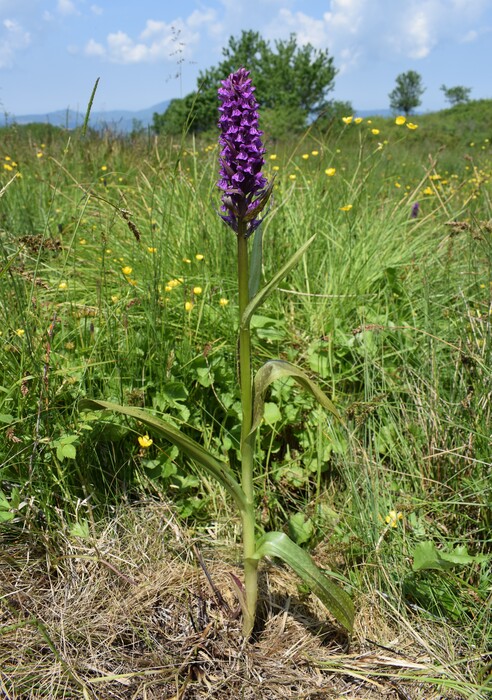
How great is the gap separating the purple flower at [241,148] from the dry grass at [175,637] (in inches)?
41.5

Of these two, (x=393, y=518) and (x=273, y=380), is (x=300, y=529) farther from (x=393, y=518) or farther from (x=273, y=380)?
(x=273, y=380)

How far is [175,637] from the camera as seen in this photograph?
1662 mm

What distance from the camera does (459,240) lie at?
3.48m

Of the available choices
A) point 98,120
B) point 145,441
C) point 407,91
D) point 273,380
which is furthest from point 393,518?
point 407,91

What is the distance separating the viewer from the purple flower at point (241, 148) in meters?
1.29

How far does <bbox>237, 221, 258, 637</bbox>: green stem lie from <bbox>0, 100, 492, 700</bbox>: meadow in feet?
0.47

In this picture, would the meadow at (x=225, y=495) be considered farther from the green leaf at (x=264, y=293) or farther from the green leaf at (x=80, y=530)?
the green leaf at (x=264, y=293)

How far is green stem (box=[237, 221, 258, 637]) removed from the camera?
1.38 metres

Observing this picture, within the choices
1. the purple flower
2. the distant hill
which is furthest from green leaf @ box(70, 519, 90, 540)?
the distant hill

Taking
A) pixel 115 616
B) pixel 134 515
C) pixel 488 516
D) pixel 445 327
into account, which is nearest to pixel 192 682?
pixel 115 616

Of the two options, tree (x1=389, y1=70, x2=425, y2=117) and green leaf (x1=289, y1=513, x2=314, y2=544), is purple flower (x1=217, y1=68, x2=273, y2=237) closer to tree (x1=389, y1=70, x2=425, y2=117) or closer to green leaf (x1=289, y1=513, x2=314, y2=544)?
green leaf (x1=289, y1=513, x2=314, y2=544)

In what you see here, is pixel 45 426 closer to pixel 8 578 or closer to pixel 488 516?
pixel 8 578

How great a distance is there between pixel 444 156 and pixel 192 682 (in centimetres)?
1076

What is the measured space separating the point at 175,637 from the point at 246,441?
2.29ft
